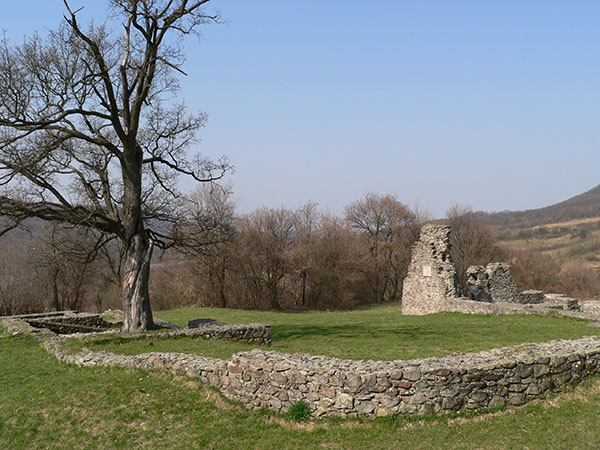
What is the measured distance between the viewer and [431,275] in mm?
A: 24766

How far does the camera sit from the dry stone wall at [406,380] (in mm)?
7746

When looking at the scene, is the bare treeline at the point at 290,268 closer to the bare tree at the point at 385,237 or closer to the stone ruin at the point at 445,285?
the bare tree at the point at 385,237

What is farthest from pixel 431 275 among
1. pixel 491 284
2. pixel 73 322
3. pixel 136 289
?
pixel 73 322

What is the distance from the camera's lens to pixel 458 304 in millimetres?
22312

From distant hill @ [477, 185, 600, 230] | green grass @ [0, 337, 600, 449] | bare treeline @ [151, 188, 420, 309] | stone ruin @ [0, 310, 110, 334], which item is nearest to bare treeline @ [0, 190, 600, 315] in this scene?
bare treeline @ [151, 188, 420, 309]

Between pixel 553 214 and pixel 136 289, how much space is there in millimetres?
116825

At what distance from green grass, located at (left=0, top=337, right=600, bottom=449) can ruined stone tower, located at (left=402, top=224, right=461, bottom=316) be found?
1544 cm

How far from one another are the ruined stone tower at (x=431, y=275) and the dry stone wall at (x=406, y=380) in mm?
14685

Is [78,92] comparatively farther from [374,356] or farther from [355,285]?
[355,285]

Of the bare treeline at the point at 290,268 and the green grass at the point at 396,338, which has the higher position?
the bare treeline at the point at 290,268

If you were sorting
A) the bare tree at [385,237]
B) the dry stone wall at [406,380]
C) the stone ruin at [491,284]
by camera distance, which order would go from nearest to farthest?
the dry stone wall at [406,380]
the stone ruin at [491,284]
the bare tree at [385,237]

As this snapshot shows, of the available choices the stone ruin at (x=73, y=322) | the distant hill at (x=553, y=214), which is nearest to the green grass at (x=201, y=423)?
the stone ruin at (x=73, y=322)

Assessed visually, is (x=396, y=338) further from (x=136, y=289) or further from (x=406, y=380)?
(x=136, y=289)

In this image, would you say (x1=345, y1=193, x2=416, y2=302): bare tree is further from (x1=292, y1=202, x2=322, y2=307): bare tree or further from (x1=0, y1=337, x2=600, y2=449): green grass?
(x1=0, y1=337, x2=600, y2=449): green grass
